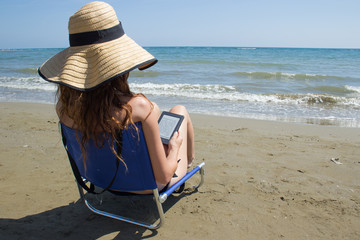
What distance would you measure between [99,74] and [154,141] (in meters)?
0.51

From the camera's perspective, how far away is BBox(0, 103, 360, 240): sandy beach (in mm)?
2223

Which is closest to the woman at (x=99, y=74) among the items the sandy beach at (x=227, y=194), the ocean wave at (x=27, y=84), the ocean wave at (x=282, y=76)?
the sandy beach at (x=227, y=194)

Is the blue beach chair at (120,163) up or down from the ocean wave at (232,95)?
up

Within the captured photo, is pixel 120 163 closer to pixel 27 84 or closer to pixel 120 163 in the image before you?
pixel 120 163

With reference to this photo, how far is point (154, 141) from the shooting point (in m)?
1.82

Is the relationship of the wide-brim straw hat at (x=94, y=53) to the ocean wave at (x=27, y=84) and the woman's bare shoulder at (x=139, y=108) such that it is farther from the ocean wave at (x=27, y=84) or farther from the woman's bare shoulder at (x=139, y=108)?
the ocean wave at (x=27, y=84)

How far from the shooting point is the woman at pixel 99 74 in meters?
1.62

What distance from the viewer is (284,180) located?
3080 mm

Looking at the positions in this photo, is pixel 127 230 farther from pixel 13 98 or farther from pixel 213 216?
pixel 13 98

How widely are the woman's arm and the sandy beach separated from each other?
0.55 m

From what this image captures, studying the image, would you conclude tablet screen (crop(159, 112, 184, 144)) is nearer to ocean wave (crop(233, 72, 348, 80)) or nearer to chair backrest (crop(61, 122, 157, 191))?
chair backrest (crop(61, 122, 157, 191))

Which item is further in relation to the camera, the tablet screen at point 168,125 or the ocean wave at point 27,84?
the ocean wave at point 27,84

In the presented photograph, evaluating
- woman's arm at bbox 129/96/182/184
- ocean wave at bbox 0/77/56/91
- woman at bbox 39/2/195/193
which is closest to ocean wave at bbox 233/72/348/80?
ocean wave at bbox 0/77/56/91

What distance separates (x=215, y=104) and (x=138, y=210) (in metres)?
5.72
